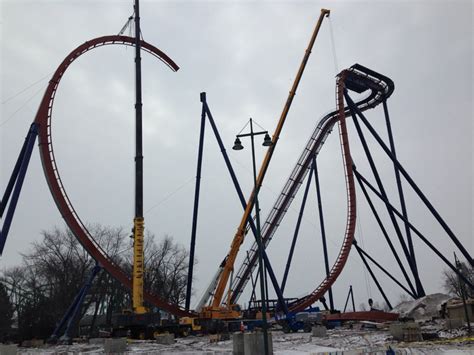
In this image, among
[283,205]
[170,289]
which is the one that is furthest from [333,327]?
[170,289]

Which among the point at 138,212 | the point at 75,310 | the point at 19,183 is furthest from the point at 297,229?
the point at 19,183

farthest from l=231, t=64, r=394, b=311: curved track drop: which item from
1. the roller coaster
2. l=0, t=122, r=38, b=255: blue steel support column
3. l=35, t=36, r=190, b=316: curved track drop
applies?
l=0, t=122, r=38, b=255: blue steel support column

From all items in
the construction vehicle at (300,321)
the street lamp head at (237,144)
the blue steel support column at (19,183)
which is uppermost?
the blue steel support column at (19,183)

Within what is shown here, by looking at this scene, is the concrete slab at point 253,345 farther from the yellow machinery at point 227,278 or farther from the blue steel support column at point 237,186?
the blue steel support column at point 237,186

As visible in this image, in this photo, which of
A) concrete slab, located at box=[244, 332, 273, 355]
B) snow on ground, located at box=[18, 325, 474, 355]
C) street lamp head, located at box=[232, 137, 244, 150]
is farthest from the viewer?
snow on ground, located at box=[18, 325, 474, 355]

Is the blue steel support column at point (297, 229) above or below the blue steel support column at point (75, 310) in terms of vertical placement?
above

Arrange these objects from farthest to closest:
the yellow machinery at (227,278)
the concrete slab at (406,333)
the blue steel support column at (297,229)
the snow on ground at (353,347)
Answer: the blue steel support column at (297,229) < the yellow machinery at (227,278) < the concrete slab at (406,333) < the snow on ground at (353,347)

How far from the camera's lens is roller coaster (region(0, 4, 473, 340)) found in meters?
22.8

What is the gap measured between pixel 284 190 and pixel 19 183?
16.6 m

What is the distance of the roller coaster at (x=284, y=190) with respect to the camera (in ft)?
74.7

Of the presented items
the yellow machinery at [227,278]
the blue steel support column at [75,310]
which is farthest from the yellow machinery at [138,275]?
the blue steel support column at [75,310]

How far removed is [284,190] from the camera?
2969cm

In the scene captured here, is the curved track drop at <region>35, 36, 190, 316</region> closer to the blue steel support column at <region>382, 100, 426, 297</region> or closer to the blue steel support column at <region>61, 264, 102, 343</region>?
the blue steel support column at <region>61, 264, 102, 343</region>

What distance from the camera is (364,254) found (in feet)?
103
